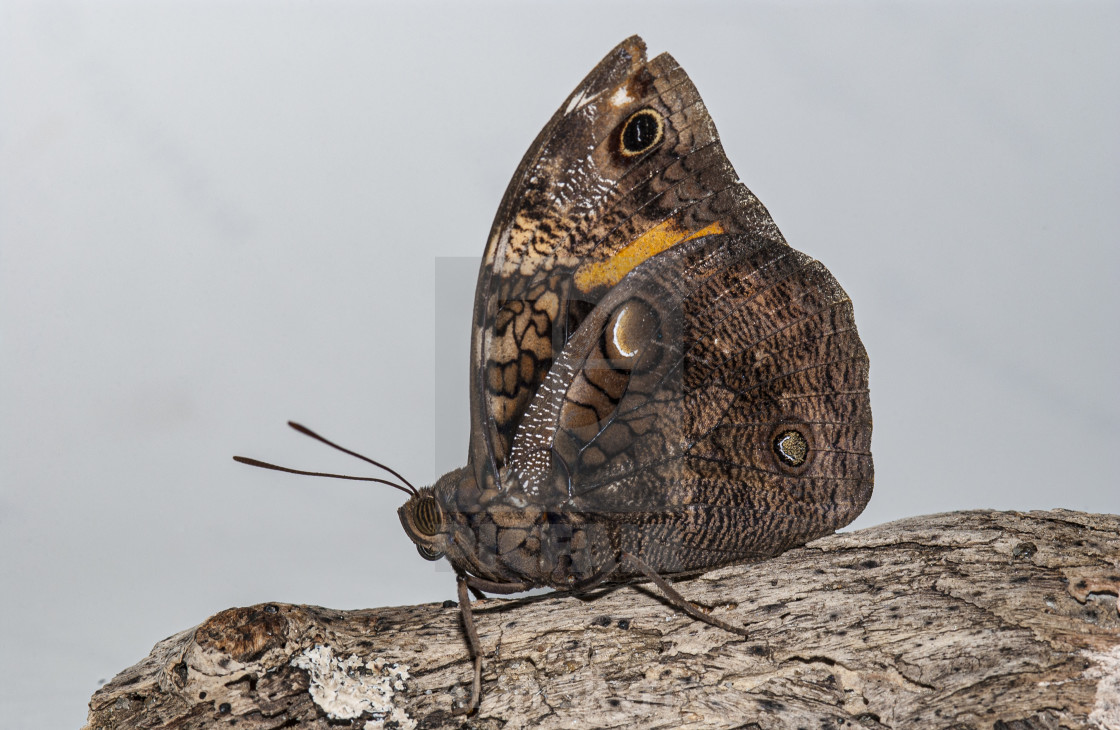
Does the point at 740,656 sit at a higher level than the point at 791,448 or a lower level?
lower

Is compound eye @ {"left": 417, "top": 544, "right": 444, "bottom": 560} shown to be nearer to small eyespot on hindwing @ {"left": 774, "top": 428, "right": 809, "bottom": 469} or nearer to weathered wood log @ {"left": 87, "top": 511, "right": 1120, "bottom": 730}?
weathered wood log @ {"left": 87, "top": 511, "right": 1120, "bottom": 730}

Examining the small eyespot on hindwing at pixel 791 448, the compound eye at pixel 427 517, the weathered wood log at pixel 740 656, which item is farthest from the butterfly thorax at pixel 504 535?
the small eyespot on hindwing at pixel 791 448

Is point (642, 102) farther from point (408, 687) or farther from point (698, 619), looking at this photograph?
point (408, 687)

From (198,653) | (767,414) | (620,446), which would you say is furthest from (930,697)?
(198,653)

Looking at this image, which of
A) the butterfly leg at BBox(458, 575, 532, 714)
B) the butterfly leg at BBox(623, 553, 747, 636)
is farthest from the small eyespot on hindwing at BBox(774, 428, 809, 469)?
the butterfly leg at BBox(458, 575, 532, 714)

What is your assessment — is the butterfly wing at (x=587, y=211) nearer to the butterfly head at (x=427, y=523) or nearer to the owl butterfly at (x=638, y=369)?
the owl butterfly at (x=638, y=369)

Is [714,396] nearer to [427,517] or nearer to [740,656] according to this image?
[740,656]

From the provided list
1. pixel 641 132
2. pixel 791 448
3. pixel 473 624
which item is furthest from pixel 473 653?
pixel 641 132
